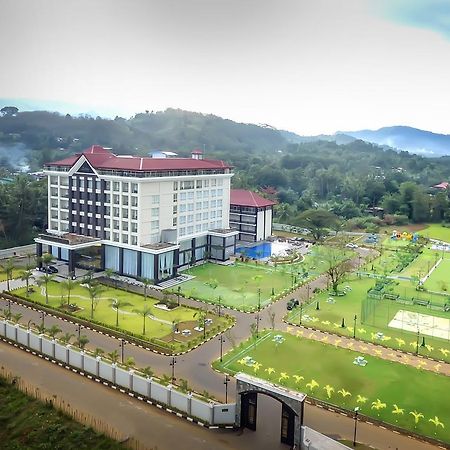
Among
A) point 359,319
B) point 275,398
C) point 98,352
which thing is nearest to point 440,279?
point 359,319

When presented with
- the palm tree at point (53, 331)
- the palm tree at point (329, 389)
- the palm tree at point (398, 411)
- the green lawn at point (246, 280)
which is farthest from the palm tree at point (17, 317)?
the palm tree at point (398, 411)

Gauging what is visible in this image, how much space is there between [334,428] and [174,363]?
6994mm

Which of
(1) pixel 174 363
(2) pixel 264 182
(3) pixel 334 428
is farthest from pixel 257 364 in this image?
(2) pixel 264 182

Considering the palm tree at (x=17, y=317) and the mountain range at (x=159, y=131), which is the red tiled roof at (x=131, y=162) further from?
the mountain range at (x=159, y=131)

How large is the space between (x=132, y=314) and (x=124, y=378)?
25.7 feet

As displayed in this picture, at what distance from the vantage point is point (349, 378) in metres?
19.2

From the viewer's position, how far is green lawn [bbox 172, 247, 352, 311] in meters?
29.0

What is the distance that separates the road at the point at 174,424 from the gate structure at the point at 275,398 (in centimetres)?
36

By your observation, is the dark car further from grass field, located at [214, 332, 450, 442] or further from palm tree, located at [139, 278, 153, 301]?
palm tree, located at [139, 278, 153, 301]

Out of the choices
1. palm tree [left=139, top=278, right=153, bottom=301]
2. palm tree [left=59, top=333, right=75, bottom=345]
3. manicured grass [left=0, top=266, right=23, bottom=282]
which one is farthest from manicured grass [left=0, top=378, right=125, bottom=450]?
manicured grass [left=0, top=266, right=23, bottom=282]

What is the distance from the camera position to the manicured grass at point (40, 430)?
14539 mm

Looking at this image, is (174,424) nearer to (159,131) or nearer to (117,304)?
(117,304)

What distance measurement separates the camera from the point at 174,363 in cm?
2005

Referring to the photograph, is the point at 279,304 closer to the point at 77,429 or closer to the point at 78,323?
the point at 78,323
